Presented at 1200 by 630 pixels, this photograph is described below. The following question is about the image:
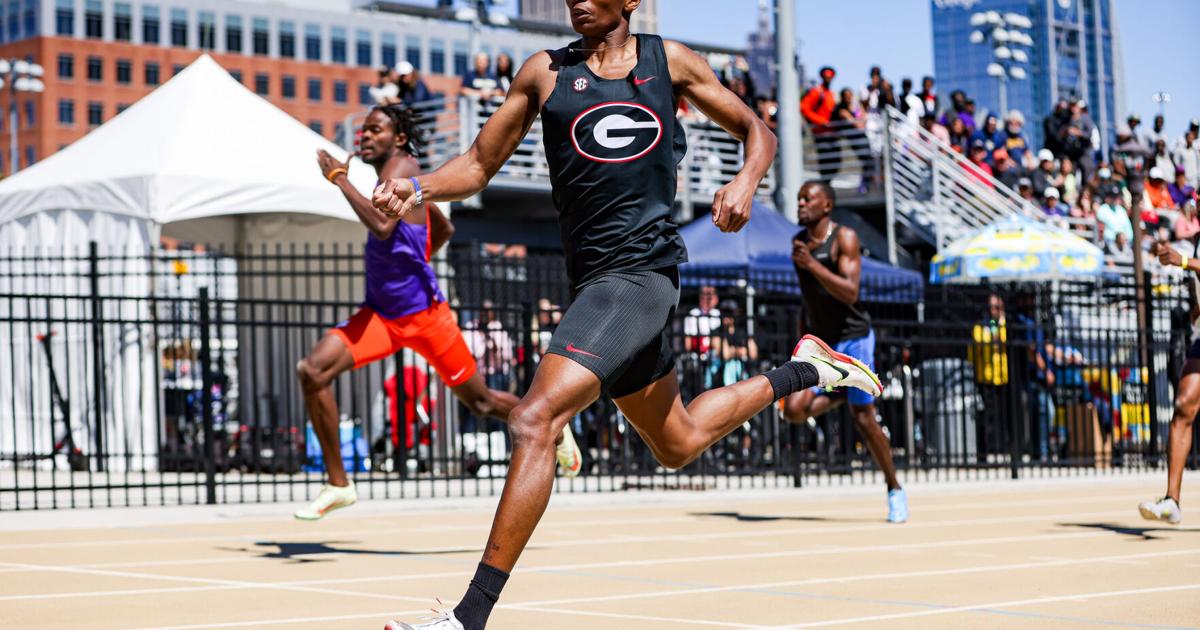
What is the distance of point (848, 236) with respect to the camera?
37.6ft

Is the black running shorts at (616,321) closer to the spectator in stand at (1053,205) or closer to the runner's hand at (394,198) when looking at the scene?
the runner's hand at (394,198)

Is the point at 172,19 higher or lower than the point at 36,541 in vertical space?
higher

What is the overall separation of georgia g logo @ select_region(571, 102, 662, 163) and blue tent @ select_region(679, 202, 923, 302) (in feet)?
44.4

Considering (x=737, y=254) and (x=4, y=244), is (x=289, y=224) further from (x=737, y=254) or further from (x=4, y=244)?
(x=737, y=254)

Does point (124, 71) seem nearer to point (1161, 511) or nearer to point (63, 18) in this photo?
point (63, 18)

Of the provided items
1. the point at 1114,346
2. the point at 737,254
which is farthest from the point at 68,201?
the point at 1114,346

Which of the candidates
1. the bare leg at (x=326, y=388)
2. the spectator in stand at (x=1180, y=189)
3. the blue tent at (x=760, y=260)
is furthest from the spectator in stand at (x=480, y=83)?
the bare leg at (x=326, y=388)

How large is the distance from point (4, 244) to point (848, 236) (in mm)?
10496

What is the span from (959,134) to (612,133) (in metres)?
24.1

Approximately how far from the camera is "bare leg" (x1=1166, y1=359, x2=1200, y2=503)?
32.8 feet

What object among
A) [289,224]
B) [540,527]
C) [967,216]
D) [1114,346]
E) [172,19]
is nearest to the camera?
[540,527]

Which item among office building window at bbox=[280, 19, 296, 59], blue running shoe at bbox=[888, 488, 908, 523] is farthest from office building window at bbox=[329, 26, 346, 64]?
blue running shoe at bbox=[888, 488, 908, 523]

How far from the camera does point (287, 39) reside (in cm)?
12794

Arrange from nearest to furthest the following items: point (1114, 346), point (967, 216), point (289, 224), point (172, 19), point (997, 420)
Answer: point (997, 420), point (1114, 346), point (289, 224), point (967, 216), point (172, 19)
